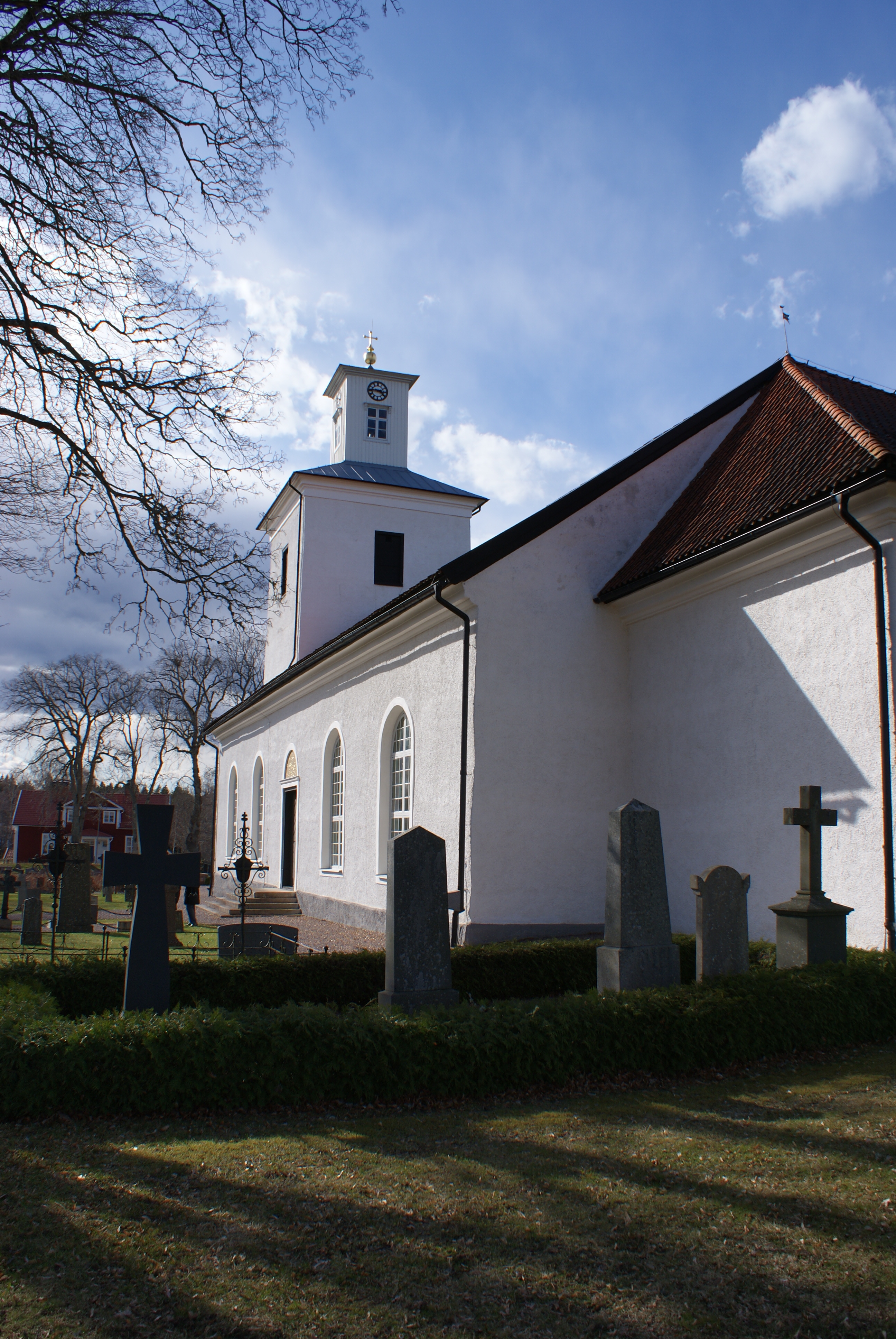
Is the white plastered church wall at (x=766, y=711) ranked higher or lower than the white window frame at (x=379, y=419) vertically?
lower

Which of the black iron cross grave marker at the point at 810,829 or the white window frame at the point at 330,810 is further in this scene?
the white window frame at the point at 330,810

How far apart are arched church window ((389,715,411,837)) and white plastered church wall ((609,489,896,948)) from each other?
12.9ft

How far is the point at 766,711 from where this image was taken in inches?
418

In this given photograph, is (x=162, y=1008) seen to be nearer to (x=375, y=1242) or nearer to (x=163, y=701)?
(x=375, y=1242)

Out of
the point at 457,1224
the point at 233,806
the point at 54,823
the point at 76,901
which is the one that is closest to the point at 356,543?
the point at 233,806

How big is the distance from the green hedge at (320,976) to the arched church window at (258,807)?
1551cm

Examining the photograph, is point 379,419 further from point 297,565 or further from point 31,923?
point 31,923

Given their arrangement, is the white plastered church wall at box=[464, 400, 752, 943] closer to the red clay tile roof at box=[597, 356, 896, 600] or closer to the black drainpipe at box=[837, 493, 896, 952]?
the red clay tile roof at box=[597, 356, 896, 600]

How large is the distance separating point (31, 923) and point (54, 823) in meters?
49.3

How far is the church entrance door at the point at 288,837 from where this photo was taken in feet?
72.7

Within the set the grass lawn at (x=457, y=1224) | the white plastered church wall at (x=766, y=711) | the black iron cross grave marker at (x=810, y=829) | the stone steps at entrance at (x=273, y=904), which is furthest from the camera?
the stone steps at entrance at (x=273, y=904)

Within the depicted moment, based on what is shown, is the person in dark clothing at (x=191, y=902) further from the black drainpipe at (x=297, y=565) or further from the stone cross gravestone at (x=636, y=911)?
the stone cross gravestone at (x=636, y=911)

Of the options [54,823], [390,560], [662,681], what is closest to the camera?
[662,681]

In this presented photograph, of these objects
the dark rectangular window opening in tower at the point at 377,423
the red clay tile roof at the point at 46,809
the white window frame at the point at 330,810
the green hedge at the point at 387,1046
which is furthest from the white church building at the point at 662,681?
the red clay tile roof at the point at 46,809
